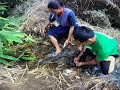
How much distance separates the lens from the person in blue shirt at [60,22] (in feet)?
13.6

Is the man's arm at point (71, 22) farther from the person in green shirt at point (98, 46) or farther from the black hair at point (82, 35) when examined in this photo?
the black hair at point (82, 35)

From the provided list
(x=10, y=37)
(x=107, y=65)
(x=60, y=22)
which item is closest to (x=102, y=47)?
(x=107, y=65)

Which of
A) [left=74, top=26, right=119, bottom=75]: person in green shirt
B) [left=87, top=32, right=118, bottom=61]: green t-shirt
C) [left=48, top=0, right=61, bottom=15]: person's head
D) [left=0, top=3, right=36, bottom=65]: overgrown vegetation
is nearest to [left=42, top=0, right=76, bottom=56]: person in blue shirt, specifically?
[left=48, top=0, right=61, bottom=15]: person's head

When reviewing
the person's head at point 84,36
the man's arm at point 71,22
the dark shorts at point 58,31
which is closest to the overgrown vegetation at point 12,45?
the dark shorts at point 58,31

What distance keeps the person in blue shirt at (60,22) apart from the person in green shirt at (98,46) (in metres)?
0.42

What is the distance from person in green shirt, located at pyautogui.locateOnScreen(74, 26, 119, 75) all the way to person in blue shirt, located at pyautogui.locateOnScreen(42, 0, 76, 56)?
16.7 inches

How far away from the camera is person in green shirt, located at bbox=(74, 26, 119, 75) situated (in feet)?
11.8

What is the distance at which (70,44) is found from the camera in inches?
175

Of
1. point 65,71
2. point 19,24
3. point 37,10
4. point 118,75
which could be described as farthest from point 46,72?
point 37,10

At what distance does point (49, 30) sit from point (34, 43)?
0.96 feet

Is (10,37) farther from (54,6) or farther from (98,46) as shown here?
(98,46)

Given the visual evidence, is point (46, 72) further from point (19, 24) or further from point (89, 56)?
point (19, 24)

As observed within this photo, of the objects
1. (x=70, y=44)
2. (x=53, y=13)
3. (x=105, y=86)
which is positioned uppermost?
(x=53, y=13)

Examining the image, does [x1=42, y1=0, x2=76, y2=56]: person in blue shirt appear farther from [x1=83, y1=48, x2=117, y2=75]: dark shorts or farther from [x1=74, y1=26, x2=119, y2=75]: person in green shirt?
[x1=83, y1=48, x2=117, y2=75]: dark shorts
